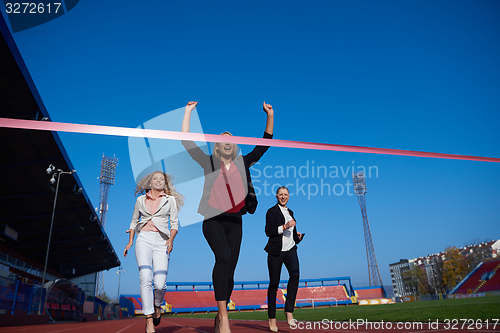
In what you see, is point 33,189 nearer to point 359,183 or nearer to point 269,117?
point 269,117

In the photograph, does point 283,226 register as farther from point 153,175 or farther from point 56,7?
point 56,7

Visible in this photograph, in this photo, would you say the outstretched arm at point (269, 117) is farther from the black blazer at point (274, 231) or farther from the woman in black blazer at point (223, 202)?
the black blazer at point (274, 231)

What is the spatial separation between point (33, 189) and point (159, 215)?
20.4 m

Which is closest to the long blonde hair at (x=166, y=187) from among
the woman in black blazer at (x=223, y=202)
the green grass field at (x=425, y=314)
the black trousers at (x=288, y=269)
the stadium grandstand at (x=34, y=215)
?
the woman in black blazer at (x=223, y=202)

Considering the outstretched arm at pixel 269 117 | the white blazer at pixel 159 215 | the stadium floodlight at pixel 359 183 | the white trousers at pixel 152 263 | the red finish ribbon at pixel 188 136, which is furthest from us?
the stadium floodlight at pixel 359 183

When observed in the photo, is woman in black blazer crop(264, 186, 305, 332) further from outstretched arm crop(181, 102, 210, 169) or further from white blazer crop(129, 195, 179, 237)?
outstretched arm crop(181, 102, 210, 169)

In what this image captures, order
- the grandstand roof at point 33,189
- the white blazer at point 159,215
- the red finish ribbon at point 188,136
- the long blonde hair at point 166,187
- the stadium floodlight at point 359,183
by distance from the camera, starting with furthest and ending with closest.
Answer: the stadium floodlight at point 359,183 → the grandstand roof at point 33,189 → the long blonde hair at point 166,187 → the white blazer at point 159,215 → the red finish ribbon at point 188,136

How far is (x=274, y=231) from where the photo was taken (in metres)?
4.70

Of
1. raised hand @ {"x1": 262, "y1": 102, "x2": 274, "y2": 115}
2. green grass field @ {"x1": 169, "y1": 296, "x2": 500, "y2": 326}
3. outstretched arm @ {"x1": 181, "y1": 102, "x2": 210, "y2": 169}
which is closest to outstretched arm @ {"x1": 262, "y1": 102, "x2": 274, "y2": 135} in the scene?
raised hand @ {"x1": 262, "y1": 102, "x2": 274, "y2": 115}

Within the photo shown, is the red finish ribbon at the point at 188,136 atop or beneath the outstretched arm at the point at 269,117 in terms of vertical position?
beneath

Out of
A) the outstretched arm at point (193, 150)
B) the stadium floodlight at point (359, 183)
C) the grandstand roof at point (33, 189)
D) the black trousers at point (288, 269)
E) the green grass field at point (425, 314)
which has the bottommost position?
the green grass field at point (425, 314)

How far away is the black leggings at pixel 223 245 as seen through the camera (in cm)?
334

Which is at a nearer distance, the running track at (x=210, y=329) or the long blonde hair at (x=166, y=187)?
the running track at (x=210, y=329)

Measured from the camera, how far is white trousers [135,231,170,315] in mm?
3988
